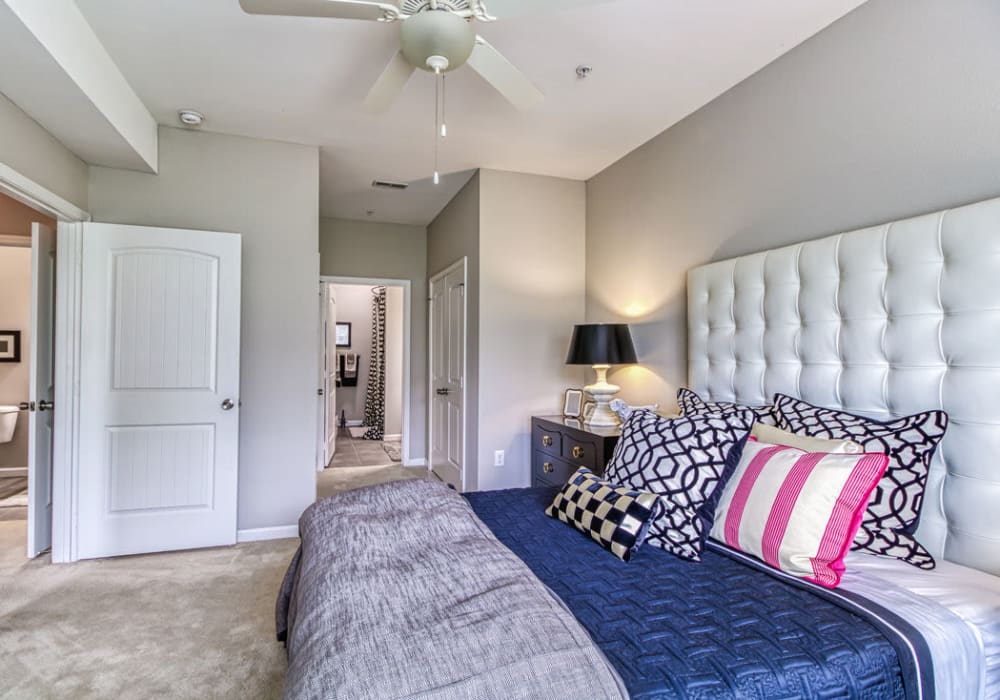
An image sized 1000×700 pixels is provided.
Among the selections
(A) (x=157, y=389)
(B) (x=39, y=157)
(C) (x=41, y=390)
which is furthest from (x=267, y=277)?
(C) (x=41, y=390)

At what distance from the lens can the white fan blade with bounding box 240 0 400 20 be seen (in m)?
1.58

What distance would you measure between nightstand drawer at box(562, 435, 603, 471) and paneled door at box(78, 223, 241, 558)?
6.66 feet

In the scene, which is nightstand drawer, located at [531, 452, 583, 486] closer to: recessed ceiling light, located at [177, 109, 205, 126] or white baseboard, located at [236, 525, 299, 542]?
white baseboard, located at [236, 525, 299, 542]

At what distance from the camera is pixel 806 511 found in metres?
1.49

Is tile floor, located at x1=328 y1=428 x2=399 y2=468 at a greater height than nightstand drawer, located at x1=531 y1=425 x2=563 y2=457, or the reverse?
nightstand drawer, located at x1=531 y1=425 x2=563 y2=457

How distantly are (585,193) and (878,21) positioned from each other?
2.26 m

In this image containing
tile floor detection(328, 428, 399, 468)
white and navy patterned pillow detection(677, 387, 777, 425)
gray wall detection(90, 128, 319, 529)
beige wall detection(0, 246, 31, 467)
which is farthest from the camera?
tile floor detection(328, 428, 399, 468)

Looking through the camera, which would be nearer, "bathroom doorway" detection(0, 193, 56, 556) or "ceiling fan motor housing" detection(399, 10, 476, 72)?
"ceiling fan motor housing" detection(399, 10, 476, 72)

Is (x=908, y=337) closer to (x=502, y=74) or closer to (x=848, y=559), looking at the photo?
(x=848, y=559)

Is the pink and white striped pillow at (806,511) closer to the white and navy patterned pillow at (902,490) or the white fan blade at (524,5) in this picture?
the white and navy patterned pillow at (902,490)

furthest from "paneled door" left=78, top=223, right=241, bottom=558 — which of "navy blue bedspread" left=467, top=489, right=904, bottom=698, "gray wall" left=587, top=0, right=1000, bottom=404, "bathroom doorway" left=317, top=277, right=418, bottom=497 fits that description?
"gray wall" left=587, top=0, right=1000, bottom=404

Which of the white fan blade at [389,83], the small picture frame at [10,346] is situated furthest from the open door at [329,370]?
the white fan blade at [389,83]

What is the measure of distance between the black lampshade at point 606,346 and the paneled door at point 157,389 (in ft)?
7.02

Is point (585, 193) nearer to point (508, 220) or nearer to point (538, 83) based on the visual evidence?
point (508, 220)
